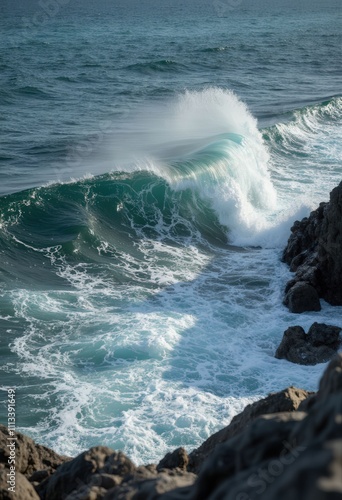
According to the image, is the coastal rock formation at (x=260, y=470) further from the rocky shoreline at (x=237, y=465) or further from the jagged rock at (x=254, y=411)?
the jagged rock at (x=254, y=411)

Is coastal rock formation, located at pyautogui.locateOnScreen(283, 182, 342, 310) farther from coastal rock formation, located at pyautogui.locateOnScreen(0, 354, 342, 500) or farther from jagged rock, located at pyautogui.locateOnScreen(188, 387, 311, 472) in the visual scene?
coastal rock formation, located at pyautogui.locateOnScreen(0, 354, 342, 500)

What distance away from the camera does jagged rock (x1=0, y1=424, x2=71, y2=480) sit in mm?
7788

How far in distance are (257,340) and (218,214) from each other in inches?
364

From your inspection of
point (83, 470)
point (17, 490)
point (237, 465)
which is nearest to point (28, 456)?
point (83, 470)

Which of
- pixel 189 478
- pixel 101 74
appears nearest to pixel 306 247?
pixel 189 478

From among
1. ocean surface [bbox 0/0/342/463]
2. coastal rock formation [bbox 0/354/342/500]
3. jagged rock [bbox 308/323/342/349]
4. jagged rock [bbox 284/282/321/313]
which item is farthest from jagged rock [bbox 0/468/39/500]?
jagged rock [bbox 284/282/321/313]

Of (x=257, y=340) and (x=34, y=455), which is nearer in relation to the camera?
(x=34, y=455)

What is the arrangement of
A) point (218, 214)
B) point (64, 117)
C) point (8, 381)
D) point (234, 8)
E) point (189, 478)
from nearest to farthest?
1. point (189, 478)
2. point (8, 381)
3. point (218, 214)
4. point (64, 117)
5. point (234, 8)

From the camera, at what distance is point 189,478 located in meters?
5.38

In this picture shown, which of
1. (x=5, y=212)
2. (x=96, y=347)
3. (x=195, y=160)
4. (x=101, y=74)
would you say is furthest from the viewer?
(x=101, y=74)

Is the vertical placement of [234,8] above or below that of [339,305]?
above

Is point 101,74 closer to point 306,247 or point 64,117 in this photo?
point 64,117

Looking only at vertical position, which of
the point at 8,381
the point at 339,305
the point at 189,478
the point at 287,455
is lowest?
the point at 8,381

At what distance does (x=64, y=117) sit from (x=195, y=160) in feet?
35.3
